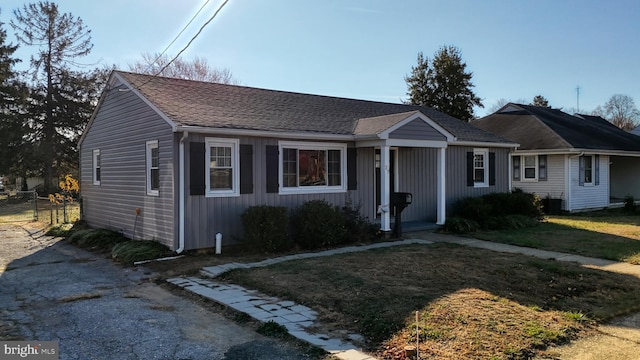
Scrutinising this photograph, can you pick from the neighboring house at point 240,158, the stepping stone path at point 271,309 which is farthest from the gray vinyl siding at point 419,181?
the stepping stone path at point 271,309

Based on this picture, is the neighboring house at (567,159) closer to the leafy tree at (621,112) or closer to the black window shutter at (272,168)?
the black window shutter at (272,168)

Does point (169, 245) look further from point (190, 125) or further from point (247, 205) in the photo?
point (190, 125)

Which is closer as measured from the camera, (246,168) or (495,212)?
(246,168)

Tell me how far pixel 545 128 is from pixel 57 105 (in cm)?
3023

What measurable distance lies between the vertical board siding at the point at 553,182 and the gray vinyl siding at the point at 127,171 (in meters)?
15.3

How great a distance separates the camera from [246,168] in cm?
1020

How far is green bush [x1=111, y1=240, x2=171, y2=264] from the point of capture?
368 inches

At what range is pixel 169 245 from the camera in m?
9.77

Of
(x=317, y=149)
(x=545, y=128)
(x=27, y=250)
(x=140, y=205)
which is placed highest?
(x=545, y=128)

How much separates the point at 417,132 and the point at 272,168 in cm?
401

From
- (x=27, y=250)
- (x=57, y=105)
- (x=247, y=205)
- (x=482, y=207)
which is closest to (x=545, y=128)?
(x=482, y=207)

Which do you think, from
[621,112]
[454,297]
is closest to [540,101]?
[621,112]

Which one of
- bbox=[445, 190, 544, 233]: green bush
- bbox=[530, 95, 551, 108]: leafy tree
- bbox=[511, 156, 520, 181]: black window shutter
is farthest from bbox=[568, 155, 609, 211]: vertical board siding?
bbox=[530, 95, 551, 108]: leafy tree
